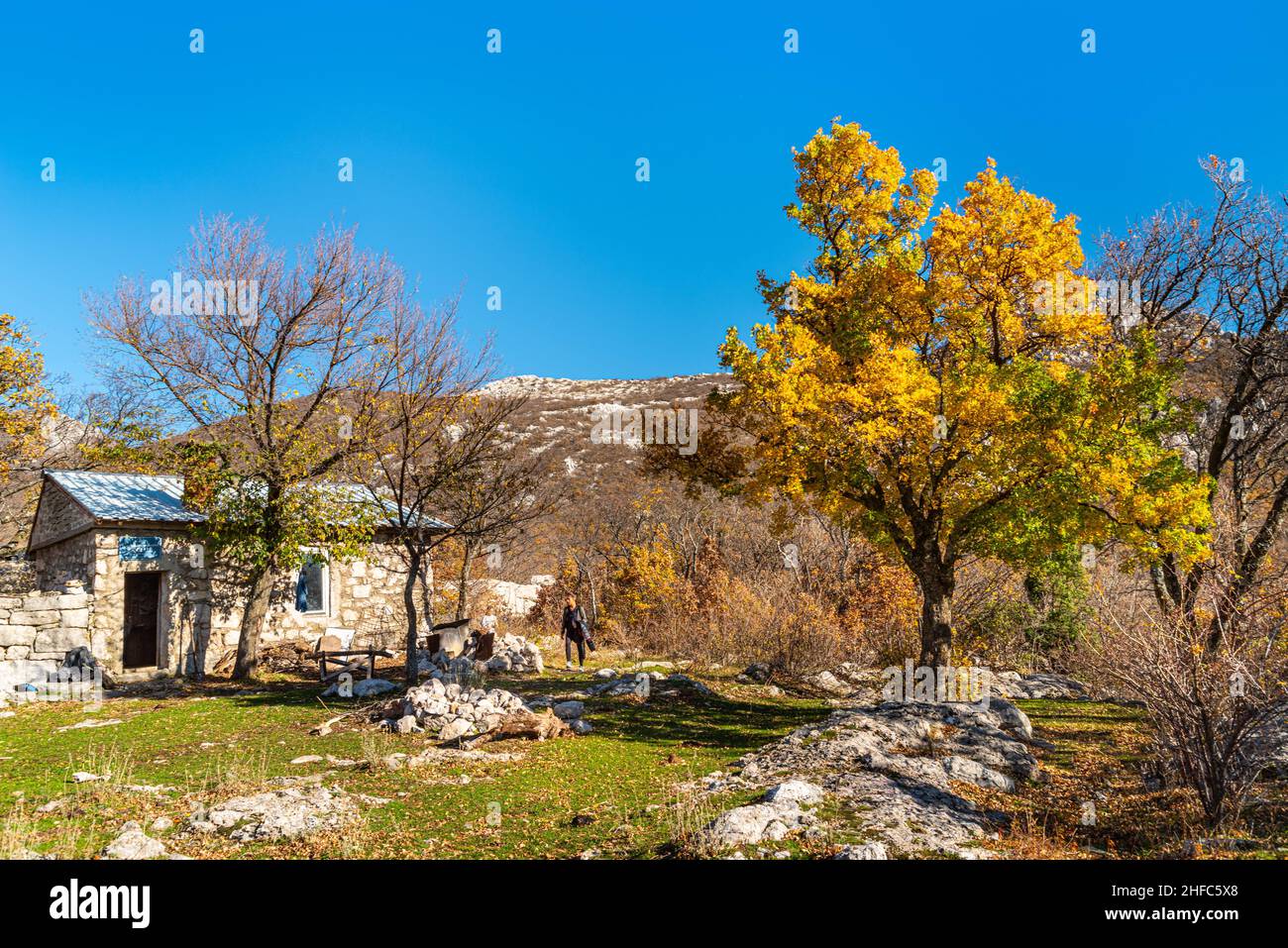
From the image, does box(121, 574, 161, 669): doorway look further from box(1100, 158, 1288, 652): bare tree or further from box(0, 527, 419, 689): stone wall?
box(1100, 158, 1288, 652): bare tree

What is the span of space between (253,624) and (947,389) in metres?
16.1

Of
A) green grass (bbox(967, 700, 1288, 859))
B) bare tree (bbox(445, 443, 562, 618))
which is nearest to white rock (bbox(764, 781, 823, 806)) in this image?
green grass (bbox(967, 700, 1288, 859))

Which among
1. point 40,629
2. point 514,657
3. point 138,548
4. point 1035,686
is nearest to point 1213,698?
point 1035,686

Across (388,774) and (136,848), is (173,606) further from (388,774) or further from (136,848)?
(136,848)

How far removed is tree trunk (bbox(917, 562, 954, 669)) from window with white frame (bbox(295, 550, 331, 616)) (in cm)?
1470

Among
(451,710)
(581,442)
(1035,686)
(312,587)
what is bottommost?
(1035,686)

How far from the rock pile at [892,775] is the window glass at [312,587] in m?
14.7

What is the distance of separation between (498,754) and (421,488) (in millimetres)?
7824

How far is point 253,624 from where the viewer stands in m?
20.0

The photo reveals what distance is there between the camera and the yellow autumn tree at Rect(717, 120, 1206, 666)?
1196 centimetres

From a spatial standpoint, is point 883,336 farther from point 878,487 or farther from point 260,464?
point 260,464

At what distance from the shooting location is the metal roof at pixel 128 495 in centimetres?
1923

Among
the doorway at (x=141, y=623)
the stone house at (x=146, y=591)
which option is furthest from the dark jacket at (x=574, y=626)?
the doorway at (x=141, y=623)

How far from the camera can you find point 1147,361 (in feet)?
39.4
